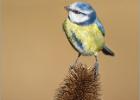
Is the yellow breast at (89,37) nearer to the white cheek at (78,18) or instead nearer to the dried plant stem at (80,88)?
the white cheek at (78,18)

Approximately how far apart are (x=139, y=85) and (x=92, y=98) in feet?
1.65

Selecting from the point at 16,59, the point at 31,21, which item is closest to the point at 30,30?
the point at 31,21

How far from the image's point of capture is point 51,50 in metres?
1.65

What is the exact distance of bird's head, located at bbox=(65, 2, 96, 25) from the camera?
5.24 feet

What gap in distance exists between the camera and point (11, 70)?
1.66 metres

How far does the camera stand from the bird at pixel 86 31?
5.22 ft

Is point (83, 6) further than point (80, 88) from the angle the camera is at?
Yes

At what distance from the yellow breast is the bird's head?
0.10ft

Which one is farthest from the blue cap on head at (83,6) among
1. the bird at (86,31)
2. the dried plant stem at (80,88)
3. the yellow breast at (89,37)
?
the dried plant stem at (80,88)

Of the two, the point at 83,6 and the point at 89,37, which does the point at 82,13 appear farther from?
the point at 89,37

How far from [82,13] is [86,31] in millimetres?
111

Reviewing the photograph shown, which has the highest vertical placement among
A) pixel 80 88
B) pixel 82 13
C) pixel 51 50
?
pixel 82 13

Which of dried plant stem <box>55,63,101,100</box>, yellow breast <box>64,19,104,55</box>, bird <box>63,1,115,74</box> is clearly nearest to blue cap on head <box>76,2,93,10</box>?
bird <box>63,1,115,74</box>

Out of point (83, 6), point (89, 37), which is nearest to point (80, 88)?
point (89, 37)
